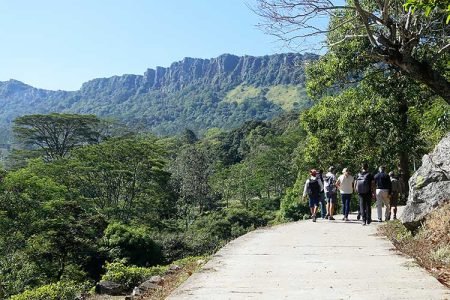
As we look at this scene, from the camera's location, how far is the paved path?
5.47 meters

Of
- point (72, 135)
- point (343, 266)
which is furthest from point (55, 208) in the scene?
point (72, 135)

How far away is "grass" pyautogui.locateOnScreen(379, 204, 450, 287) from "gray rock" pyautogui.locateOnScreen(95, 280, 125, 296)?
6.54 meters

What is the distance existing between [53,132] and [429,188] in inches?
2178

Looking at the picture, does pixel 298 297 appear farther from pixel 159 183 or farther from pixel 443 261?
pixel 159 183

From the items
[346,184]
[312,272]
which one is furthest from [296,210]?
[312,272]

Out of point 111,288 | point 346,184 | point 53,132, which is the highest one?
point 53,132

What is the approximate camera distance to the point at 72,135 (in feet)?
198

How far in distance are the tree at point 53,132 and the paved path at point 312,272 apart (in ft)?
169

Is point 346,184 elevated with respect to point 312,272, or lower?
elevated

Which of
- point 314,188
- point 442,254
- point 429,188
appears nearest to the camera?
point 442,254

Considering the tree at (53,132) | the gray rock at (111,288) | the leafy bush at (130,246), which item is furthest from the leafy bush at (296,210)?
the tree at (53,132)

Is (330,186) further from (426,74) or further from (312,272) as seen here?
(426,74)

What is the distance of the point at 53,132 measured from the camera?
5866 centimetres

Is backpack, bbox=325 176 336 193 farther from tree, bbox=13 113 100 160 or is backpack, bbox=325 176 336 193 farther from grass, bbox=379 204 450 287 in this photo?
tree, bbox=13 113 100 160
